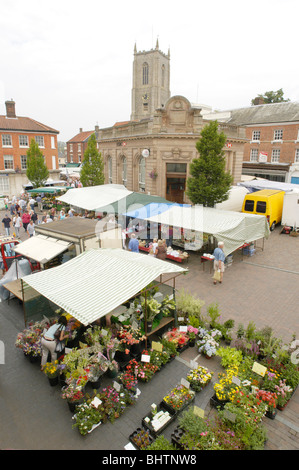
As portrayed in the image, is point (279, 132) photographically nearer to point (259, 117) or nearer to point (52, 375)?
point (259, 117)

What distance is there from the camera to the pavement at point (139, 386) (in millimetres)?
5301

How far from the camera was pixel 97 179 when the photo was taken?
25.9 meters

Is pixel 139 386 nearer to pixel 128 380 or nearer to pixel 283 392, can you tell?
pixel 128 380

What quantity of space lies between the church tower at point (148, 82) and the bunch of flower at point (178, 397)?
2271 inches

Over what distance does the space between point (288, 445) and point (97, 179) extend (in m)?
23.8

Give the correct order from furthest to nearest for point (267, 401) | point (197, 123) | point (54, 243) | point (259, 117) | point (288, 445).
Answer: point (259, 117) → point (197, 123) → point (54, 243) → point (267, 401) → point (288, 445)

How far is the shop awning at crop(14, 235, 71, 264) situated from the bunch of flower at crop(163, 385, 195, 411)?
6.31 meters

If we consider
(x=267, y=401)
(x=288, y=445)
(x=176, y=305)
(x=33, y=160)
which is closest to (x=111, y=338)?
(x=176, y=305)

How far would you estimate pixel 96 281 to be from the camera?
7.47m

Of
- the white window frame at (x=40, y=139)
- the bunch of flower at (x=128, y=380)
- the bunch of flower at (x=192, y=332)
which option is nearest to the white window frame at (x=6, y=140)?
the white window frame at (x=40, y=139)

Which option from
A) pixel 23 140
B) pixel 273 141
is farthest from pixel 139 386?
pixel 23 140

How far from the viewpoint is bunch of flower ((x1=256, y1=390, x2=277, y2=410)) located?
5.70m

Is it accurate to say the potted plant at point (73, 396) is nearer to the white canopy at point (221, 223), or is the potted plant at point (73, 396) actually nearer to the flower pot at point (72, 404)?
the flower pot at point (72, 404)

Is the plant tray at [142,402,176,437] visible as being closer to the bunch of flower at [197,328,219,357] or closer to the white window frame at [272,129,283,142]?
the bunch of flower at [197,328,219,357]
